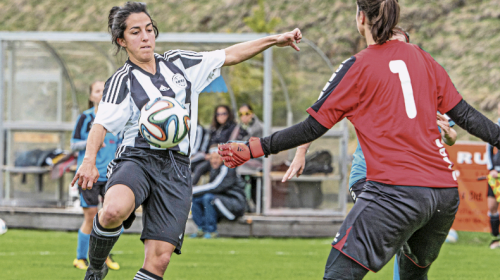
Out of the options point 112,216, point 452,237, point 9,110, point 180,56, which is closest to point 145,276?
point 112,216

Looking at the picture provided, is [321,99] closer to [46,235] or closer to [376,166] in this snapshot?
[376,166]

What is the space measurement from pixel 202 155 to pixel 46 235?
9.35 feet

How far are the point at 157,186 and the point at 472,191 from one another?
756 cm

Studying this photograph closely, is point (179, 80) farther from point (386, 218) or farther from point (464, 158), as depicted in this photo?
point (464, 158)

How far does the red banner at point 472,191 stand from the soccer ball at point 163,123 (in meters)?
7.33

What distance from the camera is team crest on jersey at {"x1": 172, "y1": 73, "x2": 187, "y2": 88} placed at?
4.29 m

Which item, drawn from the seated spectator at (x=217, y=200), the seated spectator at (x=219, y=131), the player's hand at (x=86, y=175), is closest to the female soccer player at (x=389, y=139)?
the player's hand at (x=86, y=175)

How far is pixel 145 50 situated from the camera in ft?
14.0

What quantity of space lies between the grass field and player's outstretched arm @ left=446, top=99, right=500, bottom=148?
12.0ft

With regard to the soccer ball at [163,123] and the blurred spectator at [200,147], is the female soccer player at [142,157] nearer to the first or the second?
the soccer ball at [163,123]

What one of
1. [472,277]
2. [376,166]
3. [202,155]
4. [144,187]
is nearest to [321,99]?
[376,166]

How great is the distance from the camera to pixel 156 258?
13.0 ft

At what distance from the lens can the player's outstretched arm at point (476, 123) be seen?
11.2 feet

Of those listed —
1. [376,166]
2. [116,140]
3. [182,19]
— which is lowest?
[116,140]
